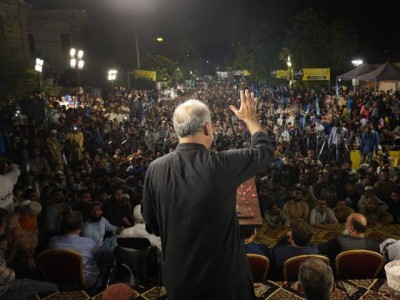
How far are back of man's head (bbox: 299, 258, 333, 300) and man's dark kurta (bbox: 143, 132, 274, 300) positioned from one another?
2.56 feet

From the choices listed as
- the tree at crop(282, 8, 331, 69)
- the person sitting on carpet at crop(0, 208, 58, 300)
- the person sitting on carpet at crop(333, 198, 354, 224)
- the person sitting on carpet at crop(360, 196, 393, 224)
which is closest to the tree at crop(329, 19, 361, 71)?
the tree at crop(282, 8, 331, 69)

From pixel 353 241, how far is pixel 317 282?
1992 millimetres

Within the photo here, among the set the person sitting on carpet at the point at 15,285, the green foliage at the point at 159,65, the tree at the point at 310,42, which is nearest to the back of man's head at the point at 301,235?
the person sitting on carpet at the point at 15,285

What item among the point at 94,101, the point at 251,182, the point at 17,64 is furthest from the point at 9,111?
the point at 251,182

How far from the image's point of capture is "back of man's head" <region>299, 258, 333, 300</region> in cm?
248

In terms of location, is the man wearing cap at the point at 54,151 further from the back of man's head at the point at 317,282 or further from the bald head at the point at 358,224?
the back of man's head at the point at 317,282

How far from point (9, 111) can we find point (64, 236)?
9327 mm

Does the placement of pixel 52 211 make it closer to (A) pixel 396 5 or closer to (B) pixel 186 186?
(B) pixel 186 186

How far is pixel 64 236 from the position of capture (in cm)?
446

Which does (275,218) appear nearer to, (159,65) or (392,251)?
(392,251)

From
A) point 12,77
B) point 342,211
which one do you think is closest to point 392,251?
point 342,211

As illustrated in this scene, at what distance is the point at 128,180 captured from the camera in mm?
8609

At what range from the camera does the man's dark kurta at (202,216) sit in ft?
5.82

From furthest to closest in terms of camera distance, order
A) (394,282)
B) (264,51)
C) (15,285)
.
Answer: (264,51) < (15,285) < (394,282)
